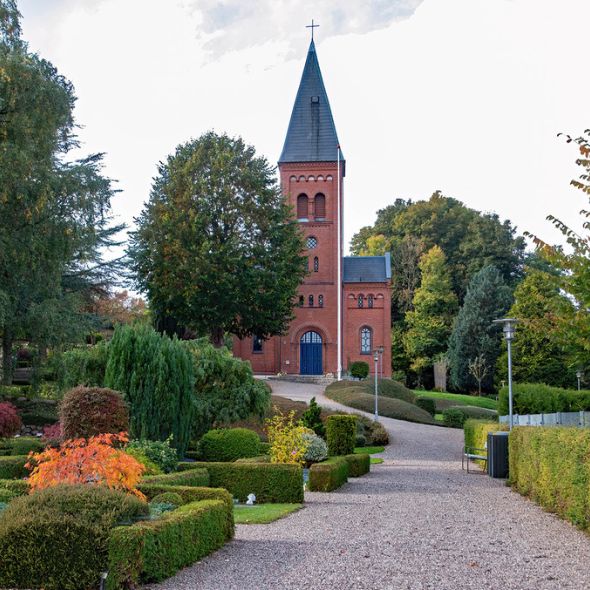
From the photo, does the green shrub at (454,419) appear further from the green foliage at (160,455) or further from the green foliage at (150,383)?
the green foliage at (160,455)

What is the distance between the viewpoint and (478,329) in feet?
177

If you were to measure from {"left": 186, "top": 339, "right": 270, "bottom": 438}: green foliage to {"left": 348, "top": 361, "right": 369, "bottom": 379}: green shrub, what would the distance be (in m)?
24.2

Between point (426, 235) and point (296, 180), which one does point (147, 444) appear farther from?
point (426, 235)

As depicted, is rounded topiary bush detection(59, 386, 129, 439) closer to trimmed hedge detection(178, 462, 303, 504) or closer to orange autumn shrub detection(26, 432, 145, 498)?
trimmed hedge detection(178, 462, 303, 504)

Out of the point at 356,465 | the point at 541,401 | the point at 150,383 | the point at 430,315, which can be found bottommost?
the point at 356,465

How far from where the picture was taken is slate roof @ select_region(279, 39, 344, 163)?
49.2 m

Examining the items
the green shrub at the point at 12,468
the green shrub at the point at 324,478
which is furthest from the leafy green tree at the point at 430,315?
the green shrub at the point at 12,468

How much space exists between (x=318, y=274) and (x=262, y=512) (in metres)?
37.7

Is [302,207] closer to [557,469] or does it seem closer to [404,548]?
[557,469]

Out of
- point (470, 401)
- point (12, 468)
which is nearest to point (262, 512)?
point (12, 468)

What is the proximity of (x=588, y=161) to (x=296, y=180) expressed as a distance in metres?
35.6

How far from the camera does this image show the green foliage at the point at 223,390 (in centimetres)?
2264

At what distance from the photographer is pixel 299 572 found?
7.37 meters

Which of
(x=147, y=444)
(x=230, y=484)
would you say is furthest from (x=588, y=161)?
(x=147, y=444)
